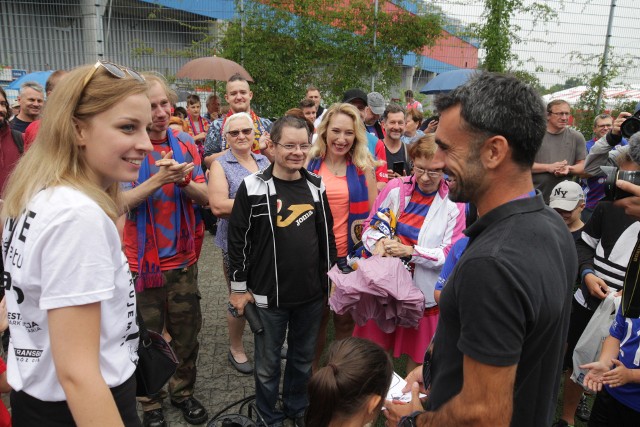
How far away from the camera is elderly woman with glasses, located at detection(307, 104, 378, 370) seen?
3600 millimetres

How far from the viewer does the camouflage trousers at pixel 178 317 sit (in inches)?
118

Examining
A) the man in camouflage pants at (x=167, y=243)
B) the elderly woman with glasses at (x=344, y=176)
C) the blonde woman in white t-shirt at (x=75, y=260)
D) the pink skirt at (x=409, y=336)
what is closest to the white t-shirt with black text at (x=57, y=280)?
the blonde woman in white t-shirt at (x=75, y=260)

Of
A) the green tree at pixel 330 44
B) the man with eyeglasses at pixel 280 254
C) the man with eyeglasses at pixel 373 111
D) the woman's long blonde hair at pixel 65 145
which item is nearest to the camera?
the woman's long blonde hair at pixel 65 145

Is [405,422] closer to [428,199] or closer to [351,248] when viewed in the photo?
[428,199]

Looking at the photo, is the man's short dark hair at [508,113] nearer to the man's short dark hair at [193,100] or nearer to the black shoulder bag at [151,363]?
the black shoulder bag at [151,363]

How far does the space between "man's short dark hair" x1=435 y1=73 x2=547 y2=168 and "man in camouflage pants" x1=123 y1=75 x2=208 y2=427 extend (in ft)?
6.12

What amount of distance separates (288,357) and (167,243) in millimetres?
1137

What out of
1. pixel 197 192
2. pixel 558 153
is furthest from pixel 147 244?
pixel 558 153

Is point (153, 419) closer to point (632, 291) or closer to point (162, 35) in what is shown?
point (632, 291)

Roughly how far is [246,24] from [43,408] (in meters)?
8.64

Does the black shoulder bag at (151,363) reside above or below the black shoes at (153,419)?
above

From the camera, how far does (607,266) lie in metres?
2.96

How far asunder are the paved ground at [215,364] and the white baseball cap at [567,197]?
9.10ft

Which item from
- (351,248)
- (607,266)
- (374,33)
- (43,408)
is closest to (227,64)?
(374,33)
